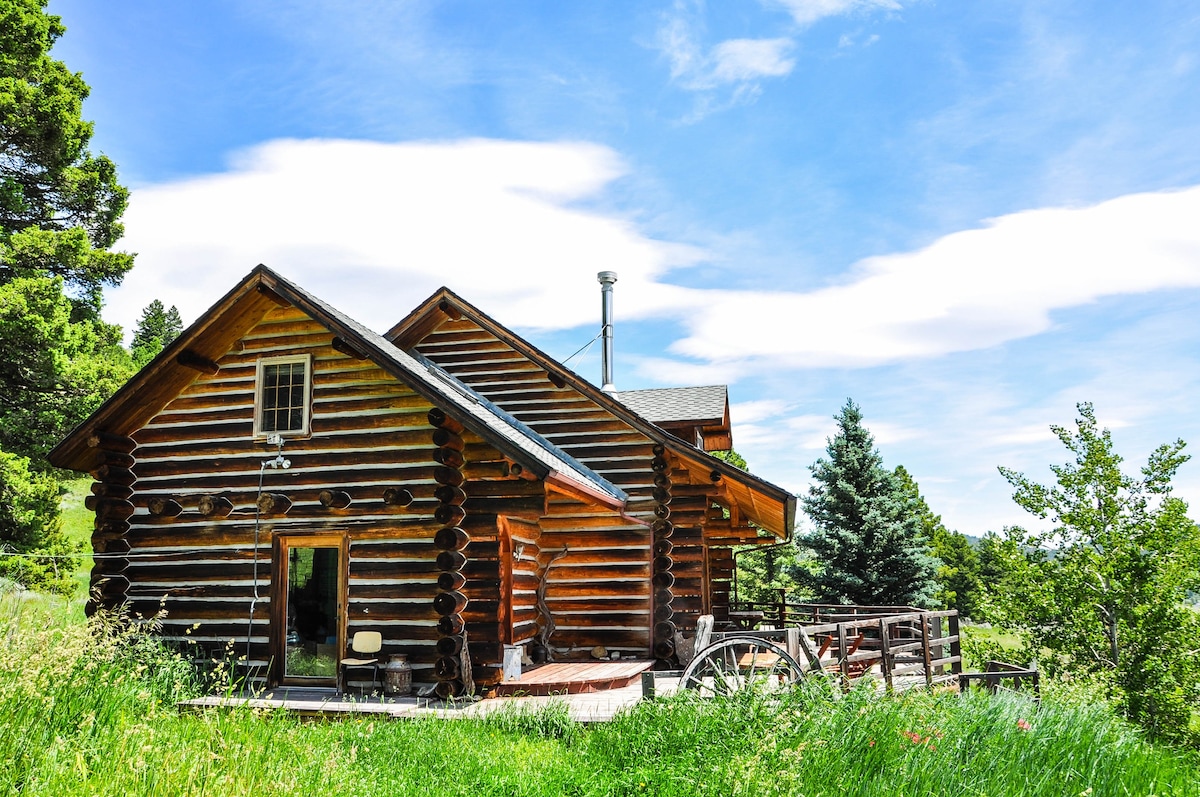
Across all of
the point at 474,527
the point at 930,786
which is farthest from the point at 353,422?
the point at 930,786

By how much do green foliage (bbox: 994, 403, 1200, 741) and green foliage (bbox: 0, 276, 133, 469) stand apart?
23.2 meters

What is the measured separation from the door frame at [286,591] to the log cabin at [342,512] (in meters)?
0.03

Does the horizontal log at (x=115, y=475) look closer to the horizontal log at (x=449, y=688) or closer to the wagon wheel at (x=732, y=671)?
the horizontal log at (x=449, y=688)

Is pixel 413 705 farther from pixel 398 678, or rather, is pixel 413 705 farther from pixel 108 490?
pixel 108 490

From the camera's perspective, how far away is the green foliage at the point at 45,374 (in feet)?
69.3

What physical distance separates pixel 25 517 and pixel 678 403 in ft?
53.7

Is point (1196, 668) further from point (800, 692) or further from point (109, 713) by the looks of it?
point (109, 713)

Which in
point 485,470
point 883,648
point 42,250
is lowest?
point 883,648

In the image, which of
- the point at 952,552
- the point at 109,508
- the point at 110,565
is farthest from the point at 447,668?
the point at 952,552

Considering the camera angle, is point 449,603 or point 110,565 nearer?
point 449,603

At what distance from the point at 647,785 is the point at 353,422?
832cm

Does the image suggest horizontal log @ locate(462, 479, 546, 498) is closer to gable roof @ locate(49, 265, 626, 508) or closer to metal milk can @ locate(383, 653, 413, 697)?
gable roof @ locate(49, 265, 626, 508)

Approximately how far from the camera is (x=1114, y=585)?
18.8m

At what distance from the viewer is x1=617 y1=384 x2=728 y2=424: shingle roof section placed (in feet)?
65.0
